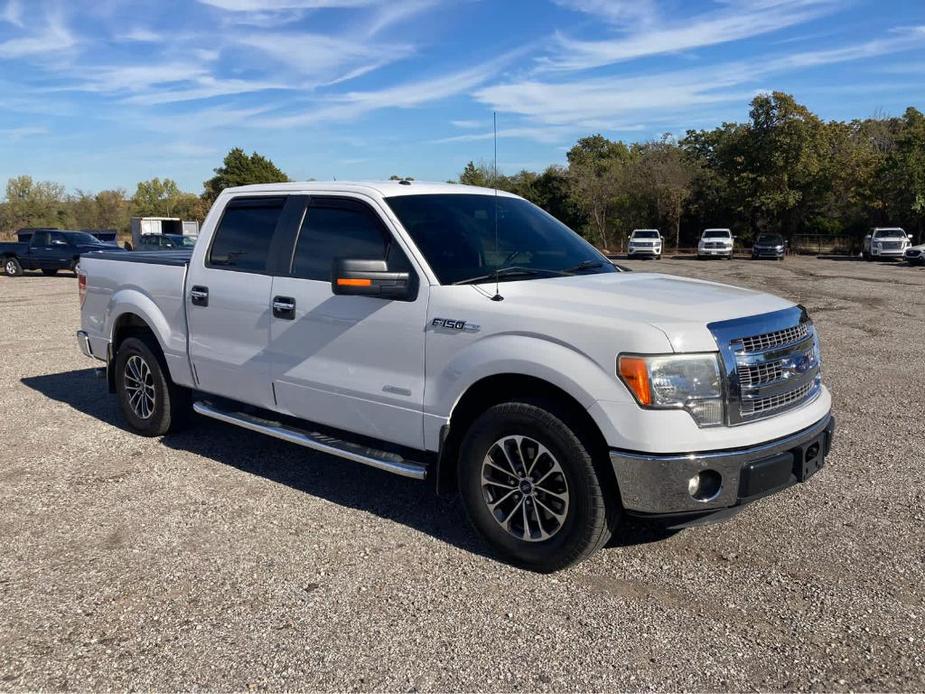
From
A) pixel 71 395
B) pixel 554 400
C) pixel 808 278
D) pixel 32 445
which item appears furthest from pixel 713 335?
pixel 808 278

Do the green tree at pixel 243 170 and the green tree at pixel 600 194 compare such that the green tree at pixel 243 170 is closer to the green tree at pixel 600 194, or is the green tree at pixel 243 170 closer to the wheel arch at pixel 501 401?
the green tree at pixel 600 194

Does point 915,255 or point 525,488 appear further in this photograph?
point 915,255

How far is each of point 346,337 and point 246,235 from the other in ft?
4.49

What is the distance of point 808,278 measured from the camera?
25047 mm

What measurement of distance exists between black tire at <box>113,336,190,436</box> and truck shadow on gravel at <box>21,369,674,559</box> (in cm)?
16

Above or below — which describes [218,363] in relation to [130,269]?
below

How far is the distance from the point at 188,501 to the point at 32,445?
2142 millimetres

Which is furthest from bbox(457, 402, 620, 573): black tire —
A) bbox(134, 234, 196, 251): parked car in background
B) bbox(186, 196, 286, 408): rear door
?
bbox(134, 234, 196, 251): parked car in background

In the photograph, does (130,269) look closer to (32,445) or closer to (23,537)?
(32,445)

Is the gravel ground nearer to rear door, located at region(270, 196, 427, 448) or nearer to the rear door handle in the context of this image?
rear door, located at region(270, 196, 427, 448)

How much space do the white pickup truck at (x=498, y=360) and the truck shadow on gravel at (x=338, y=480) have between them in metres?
0.43

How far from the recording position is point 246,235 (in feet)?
17.6

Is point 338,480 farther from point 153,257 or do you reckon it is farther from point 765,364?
point 765,364

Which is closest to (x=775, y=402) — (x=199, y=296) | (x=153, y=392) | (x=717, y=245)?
(x=199, y=296)
